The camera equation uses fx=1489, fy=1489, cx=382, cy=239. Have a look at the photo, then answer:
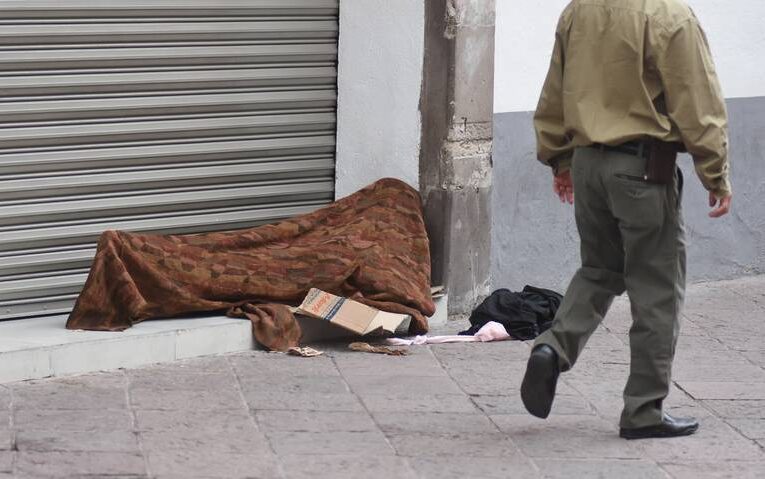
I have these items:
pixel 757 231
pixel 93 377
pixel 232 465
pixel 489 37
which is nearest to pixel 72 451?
pixel 232 465

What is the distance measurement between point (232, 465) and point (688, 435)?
5.67ft

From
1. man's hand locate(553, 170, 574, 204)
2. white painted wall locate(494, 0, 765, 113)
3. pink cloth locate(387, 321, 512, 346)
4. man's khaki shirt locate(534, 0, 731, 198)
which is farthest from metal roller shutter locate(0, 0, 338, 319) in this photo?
man's khaki shirt locate(534, 0, 731, 198)

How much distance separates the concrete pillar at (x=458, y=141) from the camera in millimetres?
7324

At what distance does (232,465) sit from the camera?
496 centimetres

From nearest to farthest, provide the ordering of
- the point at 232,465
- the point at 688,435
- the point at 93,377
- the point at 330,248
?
1. the point at 232,465
2. the point at 688,435
3. the point at 93,377
4. the point at 330,248

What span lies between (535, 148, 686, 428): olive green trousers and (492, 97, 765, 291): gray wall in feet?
7.51

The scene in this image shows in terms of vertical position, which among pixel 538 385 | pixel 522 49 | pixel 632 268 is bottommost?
pixel 538 385

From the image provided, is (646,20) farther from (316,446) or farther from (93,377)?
(93,377)

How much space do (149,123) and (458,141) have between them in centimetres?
154

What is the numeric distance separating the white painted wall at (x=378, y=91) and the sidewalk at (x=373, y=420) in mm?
1106

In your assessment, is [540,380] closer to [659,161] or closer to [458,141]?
[659,161]

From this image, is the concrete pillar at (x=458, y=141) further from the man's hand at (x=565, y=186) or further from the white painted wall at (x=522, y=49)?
the man's hand at (x=565, y=186)

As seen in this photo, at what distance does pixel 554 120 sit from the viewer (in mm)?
5465

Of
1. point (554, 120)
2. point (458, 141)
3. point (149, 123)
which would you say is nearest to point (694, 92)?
point (554, 120)
